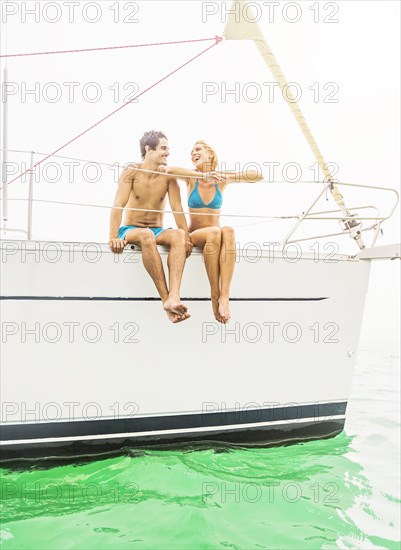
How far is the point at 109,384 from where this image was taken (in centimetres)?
329

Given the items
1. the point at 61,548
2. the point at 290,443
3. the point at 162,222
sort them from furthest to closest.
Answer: the point at 290,443 < the point at 162,222 < the point at 61,548

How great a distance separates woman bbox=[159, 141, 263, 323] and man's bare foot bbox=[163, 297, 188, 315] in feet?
1.19

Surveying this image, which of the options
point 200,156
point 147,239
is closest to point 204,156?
point 200,156

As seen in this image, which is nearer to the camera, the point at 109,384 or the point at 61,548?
the point at 61,548

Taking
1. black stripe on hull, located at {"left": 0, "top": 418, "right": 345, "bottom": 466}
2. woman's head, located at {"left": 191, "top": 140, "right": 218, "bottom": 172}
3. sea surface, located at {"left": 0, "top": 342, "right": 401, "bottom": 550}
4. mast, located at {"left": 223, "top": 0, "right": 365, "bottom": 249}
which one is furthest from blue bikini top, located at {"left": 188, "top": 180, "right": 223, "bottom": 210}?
sea surface, located at {"left": 0, "top": 342, "right": 401, "bottom": 550}

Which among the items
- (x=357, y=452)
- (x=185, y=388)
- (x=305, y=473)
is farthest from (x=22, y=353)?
(x=357, y=452)

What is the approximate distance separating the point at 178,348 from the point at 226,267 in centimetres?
71

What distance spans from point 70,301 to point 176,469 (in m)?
1.42

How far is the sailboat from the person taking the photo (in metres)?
3.11

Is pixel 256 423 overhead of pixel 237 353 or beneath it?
beneath

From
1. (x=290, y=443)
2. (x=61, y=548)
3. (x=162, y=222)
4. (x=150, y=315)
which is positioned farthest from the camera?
(x=290, y=443)

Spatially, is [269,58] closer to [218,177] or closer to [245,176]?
[245,176]

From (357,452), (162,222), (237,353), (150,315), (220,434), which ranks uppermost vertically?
(162,222)

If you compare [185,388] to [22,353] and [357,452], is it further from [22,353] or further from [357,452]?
[357,452]
